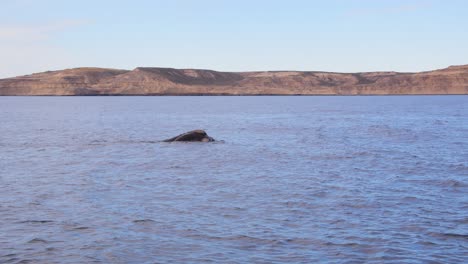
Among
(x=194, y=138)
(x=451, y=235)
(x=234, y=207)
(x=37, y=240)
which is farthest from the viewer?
(x=194, y=138)

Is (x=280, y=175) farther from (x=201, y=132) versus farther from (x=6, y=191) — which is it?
(x=201, y=132)

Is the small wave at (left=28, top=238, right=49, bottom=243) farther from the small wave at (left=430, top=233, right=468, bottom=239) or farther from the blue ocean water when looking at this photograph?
the small wave at (left=430, top=233, right=468, bottom=239)

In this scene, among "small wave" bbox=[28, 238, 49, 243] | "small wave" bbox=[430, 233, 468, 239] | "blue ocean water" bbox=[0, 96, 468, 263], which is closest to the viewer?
"blue ocean water" bbox=[0, 96, 468, 263]

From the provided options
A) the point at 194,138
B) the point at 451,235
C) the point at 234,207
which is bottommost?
the point at 451,235

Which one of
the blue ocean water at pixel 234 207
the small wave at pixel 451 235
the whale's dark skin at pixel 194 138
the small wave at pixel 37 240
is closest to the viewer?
the blue ocean water at pixel 234 207

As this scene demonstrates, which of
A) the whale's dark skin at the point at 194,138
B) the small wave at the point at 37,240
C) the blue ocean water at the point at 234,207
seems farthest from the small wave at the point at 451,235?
the whale's dark skin at the point at 194,138

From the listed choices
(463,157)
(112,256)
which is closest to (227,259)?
(112,256)

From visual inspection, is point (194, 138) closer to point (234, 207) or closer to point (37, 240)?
point (234, 207)

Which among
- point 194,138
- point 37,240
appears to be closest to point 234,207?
point 37,240

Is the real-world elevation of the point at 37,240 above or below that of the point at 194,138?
below

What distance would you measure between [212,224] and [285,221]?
6.88ft

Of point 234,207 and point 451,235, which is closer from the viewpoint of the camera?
point 451,235

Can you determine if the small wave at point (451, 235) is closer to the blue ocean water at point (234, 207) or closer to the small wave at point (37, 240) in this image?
the blue ocean water at point (234, 207)

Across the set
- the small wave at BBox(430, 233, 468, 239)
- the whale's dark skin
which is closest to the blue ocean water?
the small wave at BBox(430, 233, 468, 239)
